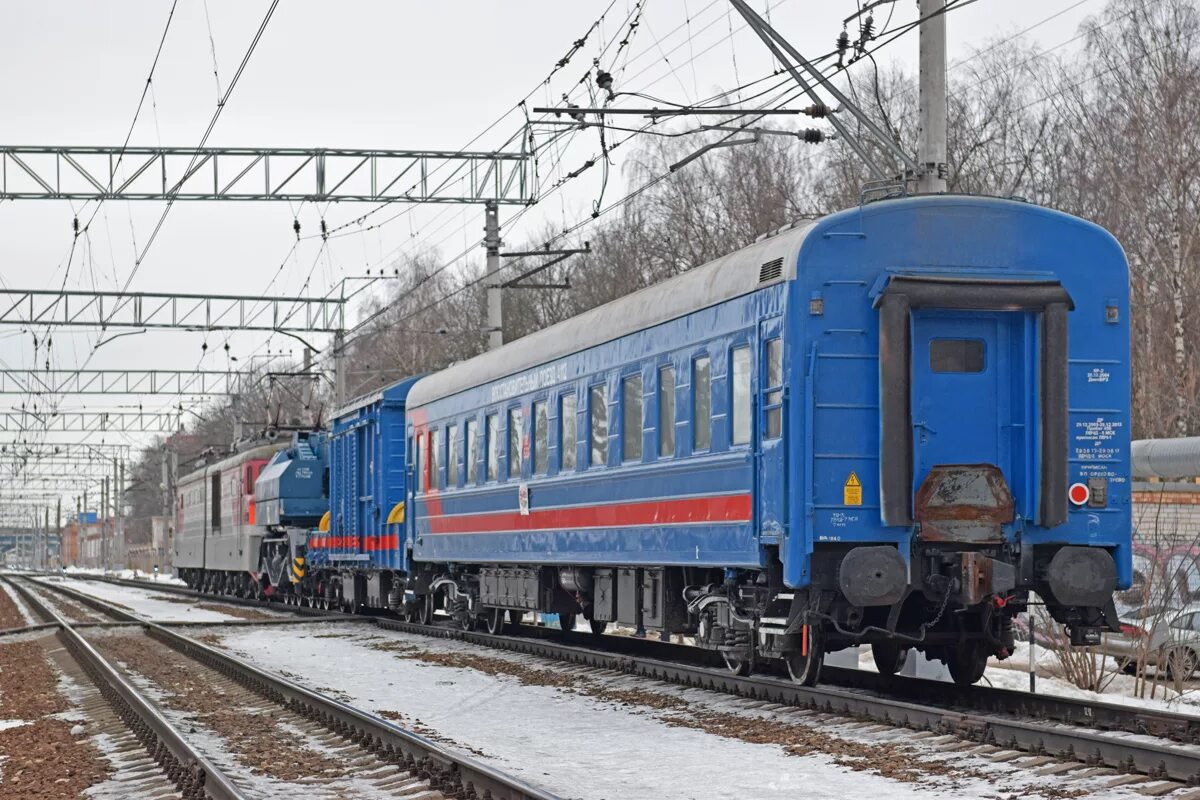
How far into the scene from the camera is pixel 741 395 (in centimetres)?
1348

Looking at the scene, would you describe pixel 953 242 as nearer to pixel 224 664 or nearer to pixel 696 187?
pixel 224 664

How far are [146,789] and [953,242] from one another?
6.74m

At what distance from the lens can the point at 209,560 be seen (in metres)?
44.6

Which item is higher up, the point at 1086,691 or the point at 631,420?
the point at 631,420

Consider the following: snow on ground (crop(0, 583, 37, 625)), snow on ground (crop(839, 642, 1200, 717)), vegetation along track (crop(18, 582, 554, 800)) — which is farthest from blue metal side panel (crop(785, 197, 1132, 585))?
snow on ground (crop(0, 583, 37, 625))

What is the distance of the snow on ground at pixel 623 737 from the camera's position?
9.46m

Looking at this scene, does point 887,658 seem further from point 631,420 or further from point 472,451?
point 472,451

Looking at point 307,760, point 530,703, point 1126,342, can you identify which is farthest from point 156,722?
point 1126,342

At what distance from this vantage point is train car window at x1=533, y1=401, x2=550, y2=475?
18234 mm

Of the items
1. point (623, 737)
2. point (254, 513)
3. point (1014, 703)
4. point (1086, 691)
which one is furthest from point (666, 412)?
point (254, 513)

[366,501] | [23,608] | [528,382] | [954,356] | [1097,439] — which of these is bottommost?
[23,608]

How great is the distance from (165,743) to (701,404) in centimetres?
514

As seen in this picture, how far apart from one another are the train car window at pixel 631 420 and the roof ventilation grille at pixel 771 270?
9.37ft

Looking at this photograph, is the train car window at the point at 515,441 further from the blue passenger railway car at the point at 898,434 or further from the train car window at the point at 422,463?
the blue passenger railway car at the point at 898,434
